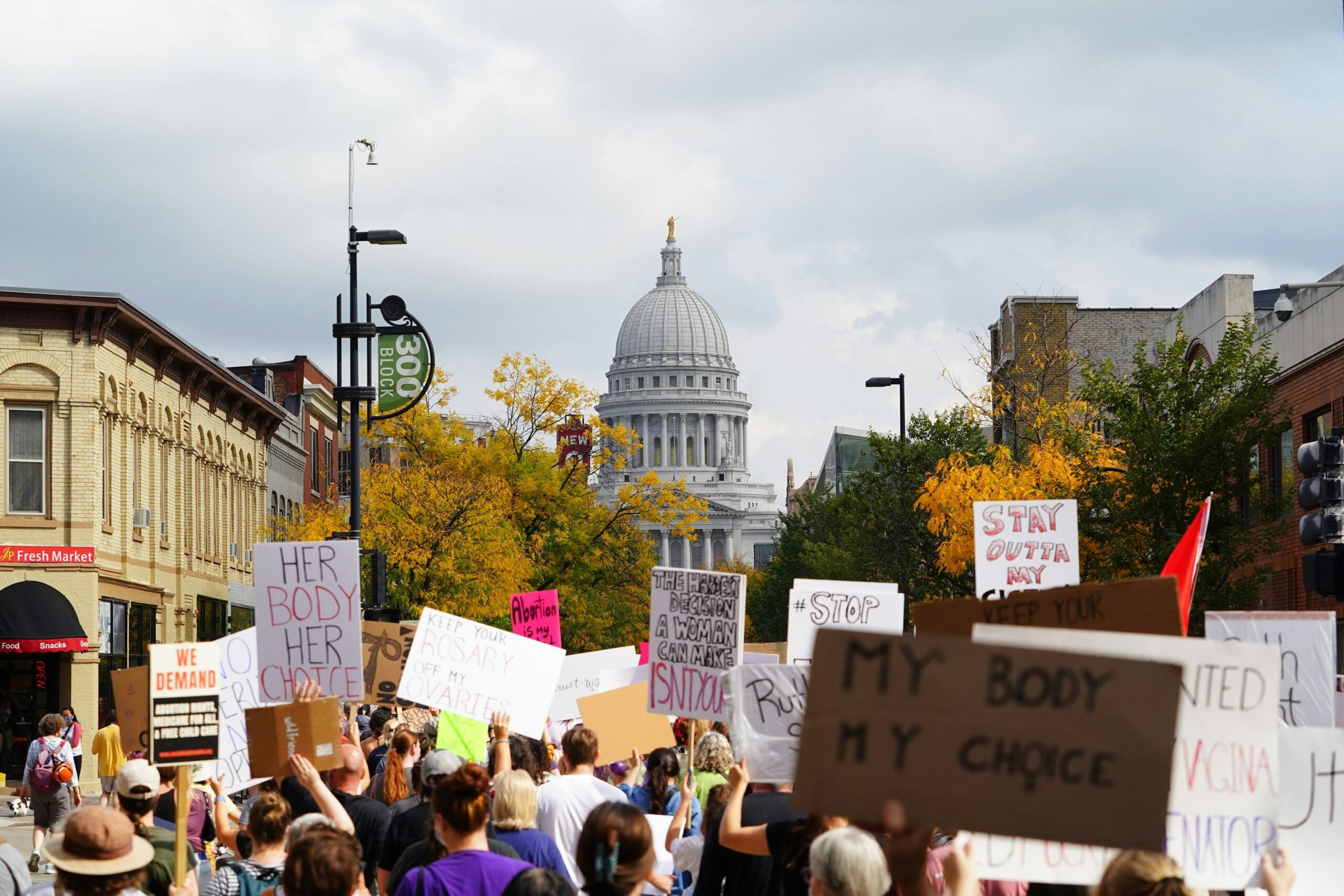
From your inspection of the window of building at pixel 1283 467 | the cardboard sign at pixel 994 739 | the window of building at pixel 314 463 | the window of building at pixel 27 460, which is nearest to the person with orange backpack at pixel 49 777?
the window of building at pixel 27 460

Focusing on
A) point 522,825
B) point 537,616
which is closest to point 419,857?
point 522,825

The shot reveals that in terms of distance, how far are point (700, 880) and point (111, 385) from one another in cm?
3074

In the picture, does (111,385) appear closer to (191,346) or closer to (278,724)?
(191,346)

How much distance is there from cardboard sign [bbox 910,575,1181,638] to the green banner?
24378mm

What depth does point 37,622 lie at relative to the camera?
33406 millimetres

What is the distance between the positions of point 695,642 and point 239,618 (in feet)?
130

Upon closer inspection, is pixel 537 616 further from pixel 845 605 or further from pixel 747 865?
pixel 747 865

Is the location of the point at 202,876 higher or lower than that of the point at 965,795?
lower

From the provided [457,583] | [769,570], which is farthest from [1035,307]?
[769,570]

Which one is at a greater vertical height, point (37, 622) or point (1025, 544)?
point (1025, 544)

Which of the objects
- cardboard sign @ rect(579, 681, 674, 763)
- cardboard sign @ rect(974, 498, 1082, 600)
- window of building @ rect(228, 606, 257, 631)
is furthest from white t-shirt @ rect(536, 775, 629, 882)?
window of building @ rect(228, 606, 257, 631)

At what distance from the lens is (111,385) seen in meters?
36.1

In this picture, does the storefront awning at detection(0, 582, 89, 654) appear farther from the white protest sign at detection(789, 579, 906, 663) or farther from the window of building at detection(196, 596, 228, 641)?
the white protest sign at detection(789, 579, 906, 663)

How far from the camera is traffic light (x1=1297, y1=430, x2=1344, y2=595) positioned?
12.7m
